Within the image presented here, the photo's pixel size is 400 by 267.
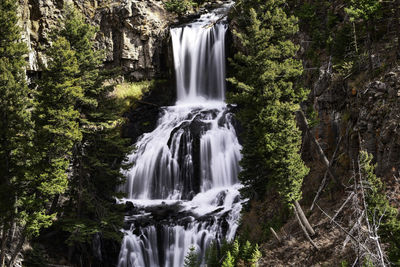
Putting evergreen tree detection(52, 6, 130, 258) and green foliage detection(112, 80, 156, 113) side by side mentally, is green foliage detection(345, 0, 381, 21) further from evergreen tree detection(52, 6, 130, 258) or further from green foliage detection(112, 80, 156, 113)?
green foliage detection(112, 80, 156, 113)

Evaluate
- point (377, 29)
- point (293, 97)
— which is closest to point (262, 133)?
point (293, 97)

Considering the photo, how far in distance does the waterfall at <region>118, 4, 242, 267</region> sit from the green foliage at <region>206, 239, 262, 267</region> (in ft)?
8.21

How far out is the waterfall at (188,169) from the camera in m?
17.9

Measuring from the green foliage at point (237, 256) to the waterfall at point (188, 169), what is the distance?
2502 mm

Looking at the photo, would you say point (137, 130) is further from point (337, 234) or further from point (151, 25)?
point (337, 234)

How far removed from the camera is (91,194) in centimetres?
1758


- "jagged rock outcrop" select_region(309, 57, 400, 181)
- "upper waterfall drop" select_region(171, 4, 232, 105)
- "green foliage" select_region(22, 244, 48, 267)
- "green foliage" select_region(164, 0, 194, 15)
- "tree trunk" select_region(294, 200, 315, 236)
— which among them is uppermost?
"green foliage" select_region(164, 0, 194, 15)

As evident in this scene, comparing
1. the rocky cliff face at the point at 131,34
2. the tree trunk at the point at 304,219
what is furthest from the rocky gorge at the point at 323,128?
the rocky cliff face at the point at 131,34

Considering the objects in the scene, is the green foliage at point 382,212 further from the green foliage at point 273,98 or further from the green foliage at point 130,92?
the green foliage at point 130,92

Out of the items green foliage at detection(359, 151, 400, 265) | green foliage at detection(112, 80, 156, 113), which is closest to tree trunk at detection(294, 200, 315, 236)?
green foliage at detection(359, 151, 400, 265)

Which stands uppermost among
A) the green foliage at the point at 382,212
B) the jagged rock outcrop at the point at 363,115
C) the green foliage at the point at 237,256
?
the jagged rock outcrop at the point at 363,115

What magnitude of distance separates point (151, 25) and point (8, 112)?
69.2ft

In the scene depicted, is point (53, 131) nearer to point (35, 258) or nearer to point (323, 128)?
point (35, 258)

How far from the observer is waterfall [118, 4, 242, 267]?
58.7ft
